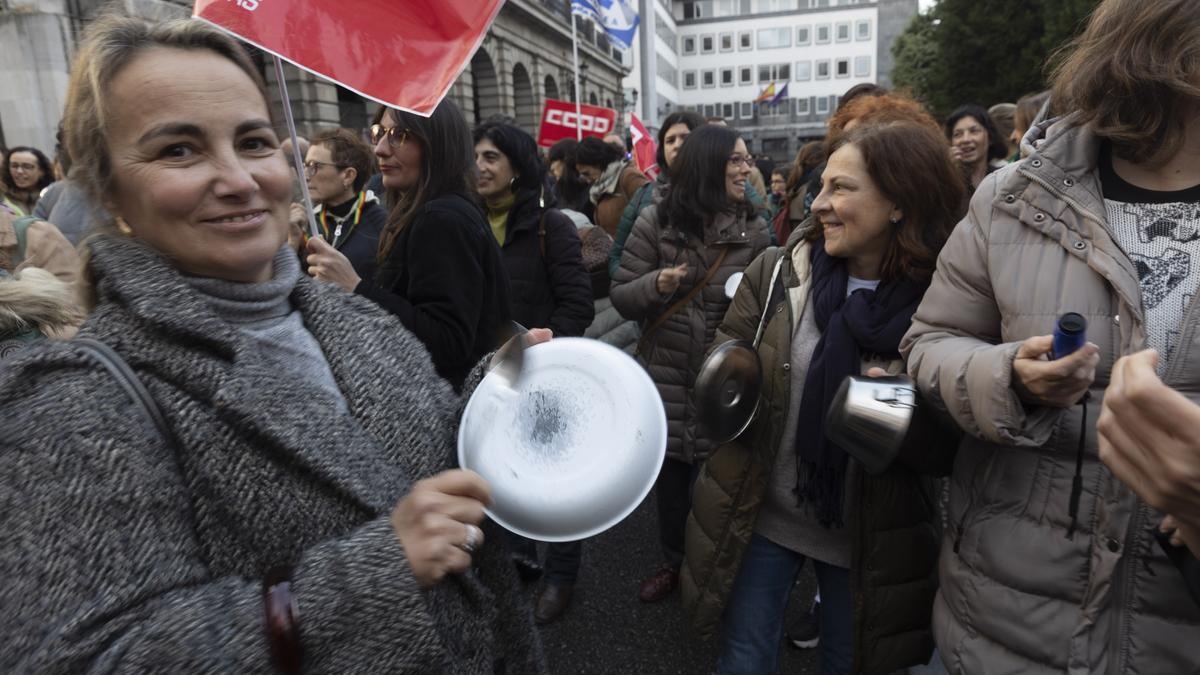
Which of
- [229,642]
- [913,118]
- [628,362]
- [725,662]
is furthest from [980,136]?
[229,642]

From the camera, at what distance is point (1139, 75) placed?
1.39 metres

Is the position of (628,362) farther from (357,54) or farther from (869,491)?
(357,54)

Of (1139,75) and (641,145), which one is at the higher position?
(641,145)

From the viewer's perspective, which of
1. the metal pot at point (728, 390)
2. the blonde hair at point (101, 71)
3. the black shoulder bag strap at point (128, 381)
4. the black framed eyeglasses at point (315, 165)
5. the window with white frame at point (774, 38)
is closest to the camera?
the black shoulder bag strap at point (128, 381)

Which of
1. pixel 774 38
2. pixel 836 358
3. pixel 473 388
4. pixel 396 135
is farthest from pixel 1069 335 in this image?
pixel 774 38

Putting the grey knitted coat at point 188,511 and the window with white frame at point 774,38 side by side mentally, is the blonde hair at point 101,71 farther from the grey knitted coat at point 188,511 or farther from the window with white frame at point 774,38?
the window with white frame at point 774,38

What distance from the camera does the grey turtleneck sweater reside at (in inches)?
47.6

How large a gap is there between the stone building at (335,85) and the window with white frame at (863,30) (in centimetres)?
3014

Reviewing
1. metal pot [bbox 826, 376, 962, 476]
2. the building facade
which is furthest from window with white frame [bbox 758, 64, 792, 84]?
metal pot [bbox 826, 376, 962, 476]

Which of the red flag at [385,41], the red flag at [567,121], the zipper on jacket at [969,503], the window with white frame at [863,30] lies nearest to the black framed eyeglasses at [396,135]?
the red flag at [385,41]

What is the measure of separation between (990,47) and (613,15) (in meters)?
13.0

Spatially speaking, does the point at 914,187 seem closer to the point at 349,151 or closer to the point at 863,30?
the point at 349,151

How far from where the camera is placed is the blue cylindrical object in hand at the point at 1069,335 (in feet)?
4.02

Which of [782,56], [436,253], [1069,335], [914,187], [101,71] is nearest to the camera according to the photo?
[101,71]
